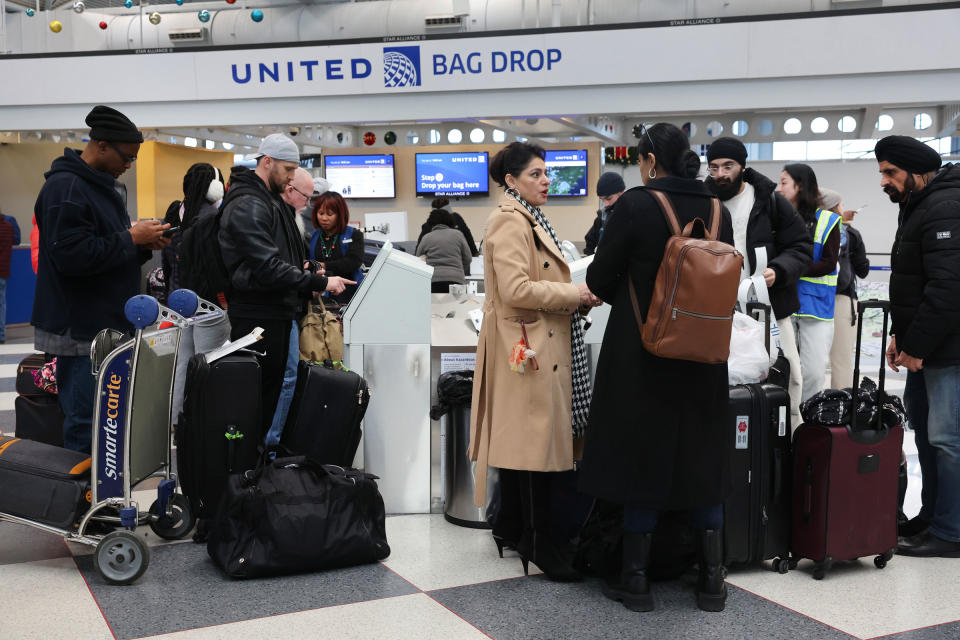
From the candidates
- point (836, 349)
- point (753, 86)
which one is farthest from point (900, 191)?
point (753, 86)

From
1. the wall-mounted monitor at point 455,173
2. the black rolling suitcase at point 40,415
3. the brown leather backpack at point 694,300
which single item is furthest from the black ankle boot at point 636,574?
the wall-mounted monitor at point 455,173

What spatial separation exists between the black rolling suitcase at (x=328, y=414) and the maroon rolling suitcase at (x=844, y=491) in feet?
5.19

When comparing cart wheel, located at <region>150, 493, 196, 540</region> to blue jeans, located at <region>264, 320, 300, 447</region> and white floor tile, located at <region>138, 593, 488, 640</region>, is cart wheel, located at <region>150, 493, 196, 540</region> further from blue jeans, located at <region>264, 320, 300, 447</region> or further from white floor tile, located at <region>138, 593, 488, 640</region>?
white floor tile, located at <region>138, 593, 488, 640</region>

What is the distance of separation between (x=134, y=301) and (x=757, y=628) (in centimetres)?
207

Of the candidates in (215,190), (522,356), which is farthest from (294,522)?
(215,190)

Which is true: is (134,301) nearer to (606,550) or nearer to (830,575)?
(606,550)

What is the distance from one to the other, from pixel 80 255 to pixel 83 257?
0.04ft

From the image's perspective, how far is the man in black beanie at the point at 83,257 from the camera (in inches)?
120

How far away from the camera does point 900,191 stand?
3.21 m

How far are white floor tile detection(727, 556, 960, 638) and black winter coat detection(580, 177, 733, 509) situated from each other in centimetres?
44

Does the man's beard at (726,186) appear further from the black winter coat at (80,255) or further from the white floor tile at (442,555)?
the black winter coat at (80,255)

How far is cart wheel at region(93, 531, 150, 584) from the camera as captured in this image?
278 cm

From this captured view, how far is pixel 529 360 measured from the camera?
278cm

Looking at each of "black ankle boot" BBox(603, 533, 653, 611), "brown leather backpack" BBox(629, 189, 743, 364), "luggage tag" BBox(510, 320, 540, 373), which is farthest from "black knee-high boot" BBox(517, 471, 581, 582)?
"brown leather backpack" BBox(629, 189, 743, 364)
